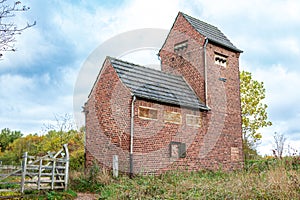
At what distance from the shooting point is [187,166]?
55.3ft

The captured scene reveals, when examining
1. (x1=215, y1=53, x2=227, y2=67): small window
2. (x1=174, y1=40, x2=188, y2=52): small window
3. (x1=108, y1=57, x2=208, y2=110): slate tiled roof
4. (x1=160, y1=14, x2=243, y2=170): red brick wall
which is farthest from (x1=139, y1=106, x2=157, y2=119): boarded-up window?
(x1=215, y1=53, x2=227, y2=67): small window

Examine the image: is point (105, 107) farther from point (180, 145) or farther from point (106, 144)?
point (180, 145)

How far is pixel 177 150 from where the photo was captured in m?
16.6

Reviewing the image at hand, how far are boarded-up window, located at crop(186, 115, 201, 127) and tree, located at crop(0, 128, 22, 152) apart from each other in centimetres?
4633

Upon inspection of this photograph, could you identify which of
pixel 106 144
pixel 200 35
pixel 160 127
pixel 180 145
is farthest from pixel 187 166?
pixel 200 35

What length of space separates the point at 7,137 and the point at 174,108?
157ft

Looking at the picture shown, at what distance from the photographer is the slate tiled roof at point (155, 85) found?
15992 mm

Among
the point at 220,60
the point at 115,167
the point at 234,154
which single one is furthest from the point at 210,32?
the point at 115,167

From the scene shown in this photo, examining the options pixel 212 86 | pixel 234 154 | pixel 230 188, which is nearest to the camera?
pixel 230 188

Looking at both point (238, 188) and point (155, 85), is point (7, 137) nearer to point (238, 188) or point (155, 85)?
point (155, 85)

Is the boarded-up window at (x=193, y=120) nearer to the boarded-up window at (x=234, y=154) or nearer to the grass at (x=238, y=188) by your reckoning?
the boarded-up window at (x=234, y=154)

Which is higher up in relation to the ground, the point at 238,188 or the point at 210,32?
the point at 210,32

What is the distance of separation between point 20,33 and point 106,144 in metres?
10.8

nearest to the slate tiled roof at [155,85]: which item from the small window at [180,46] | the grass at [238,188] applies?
the small window at [180,46]
